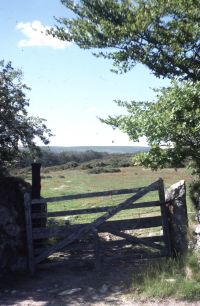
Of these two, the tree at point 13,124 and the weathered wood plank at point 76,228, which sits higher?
the tree at point 13,124

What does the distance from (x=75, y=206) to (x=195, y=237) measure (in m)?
8.43

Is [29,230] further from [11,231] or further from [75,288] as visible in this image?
[75,288]

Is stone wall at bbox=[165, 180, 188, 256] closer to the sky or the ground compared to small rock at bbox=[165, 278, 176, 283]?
closer to the sky

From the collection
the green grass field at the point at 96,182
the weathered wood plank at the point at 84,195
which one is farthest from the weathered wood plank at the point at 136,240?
the green grass field at the point at 96,182

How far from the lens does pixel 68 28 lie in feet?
44.7

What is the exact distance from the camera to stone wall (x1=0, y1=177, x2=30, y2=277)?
10.0 meters

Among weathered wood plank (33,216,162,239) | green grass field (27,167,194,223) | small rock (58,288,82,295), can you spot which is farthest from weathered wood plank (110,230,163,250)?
green grass field (27,167,194,223)

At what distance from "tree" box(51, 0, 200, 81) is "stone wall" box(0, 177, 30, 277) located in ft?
16.6

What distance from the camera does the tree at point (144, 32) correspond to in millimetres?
11648

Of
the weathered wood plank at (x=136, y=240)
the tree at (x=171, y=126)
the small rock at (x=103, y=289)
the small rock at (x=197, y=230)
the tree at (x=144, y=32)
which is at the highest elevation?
the tree at (x=144, y=32)

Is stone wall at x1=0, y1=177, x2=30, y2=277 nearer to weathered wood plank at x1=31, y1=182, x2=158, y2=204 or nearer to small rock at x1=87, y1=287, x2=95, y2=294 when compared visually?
weathered wood plank at x1=31, y1=182, x2=158, y2=204

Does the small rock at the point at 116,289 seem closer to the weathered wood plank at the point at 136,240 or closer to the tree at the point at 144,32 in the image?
the weathered wood plank at the point at 136,240

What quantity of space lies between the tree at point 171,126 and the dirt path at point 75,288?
2505 mm

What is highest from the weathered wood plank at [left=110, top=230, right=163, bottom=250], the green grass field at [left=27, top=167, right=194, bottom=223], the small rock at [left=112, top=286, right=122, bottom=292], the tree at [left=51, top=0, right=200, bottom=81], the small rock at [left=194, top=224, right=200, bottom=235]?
the tree at [left=51, top=0, right=200, bottom=81]
